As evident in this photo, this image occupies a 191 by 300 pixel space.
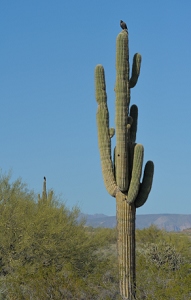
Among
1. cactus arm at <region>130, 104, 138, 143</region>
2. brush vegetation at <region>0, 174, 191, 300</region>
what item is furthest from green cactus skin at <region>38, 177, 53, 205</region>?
cactus arm at <region>130, 104, 138, 143</region>

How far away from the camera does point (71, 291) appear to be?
12695 mm

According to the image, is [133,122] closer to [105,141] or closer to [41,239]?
[105,141]

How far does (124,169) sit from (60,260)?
26.7 feet

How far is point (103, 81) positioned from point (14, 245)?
7931mm

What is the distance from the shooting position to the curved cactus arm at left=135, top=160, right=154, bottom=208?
12703mm

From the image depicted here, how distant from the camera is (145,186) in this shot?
1273cm

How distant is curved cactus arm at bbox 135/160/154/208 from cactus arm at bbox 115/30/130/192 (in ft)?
1.19

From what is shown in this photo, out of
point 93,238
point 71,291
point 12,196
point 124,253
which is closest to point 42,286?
point 71,291

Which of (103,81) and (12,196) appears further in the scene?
(12,196)

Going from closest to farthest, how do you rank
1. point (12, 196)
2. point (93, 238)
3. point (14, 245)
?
point (14, 245), point (12, 196), point (93, 238)

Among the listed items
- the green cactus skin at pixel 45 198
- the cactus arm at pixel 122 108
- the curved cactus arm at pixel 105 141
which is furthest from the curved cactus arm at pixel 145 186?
the green cactus skin at pixel 45 198

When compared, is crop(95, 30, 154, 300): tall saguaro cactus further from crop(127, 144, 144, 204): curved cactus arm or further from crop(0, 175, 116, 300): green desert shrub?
crop(0, 175, 116, 300): green desert shrub

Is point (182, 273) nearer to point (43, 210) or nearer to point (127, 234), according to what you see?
point (127, 234)

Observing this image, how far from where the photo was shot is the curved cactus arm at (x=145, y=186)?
12703mm
